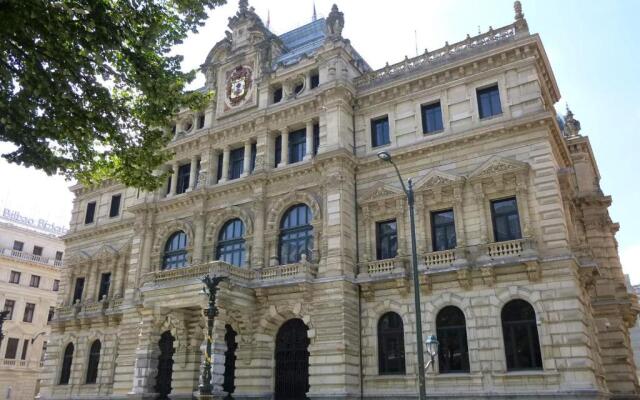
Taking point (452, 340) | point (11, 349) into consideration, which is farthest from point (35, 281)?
point (452, 340)

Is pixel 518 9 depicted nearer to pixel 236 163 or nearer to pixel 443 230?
pixel 443 230

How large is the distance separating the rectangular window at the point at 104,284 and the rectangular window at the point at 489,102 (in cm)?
2758

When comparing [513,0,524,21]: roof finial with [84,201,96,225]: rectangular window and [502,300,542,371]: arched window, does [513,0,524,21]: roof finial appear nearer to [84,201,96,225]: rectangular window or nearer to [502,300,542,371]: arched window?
[502,300,542,371]: arched window

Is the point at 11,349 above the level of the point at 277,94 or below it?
below

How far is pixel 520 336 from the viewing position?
2242cm

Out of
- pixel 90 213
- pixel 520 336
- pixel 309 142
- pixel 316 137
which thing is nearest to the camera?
pixel 520 336

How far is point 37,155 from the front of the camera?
16.2 metres

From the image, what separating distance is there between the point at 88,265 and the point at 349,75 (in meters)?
23.8

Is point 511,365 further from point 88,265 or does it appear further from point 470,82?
point 88,265

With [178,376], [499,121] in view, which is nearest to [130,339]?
[178,376]

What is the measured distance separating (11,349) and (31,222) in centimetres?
1680

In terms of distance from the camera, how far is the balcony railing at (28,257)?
55.7 m

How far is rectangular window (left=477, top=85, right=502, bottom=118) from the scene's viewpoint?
2630cm

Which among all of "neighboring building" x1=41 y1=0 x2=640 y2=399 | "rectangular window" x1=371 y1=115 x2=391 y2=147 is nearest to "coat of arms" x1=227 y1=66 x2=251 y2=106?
"neighboring building" x1=41 y1=0 x2=640 y2=399
